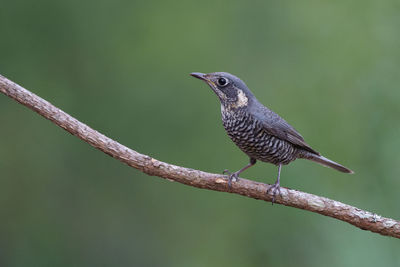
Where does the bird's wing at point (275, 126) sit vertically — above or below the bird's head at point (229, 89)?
below

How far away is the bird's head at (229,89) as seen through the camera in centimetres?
461

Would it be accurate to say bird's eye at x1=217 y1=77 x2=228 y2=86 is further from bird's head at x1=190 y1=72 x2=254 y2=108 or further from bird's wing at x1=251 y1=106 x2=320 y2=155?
bird's wing at x1=251 y1=106 x2=320 y2=155

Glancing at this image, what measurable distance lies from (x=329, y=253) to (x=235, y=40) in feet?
10.1

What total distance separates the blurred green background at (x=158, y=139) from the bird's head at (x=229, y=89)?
174 centimetres

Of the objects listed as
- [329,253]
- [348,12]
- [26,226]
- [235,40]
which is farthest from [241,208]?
[348,12]

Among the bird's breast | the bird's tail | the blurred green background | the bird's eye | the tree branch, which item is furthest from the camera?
the blurred green background

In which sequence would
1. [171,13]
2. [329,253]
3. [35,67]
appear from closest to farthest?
[329,253], [35,67], [171,13]

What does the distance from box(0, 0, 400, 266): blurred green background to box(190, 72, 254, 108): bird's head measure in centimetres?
174

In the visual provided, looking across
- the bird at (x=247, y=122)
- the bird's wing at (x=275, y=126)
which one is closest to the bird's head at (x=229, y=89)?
the bird at (x=247, y=122)

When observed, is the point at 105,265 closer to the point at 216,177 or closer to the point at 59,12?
the point at 216,177

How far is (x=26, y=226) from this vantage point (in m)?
6.24

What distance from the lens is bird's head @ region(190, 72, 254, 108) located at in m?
4.61

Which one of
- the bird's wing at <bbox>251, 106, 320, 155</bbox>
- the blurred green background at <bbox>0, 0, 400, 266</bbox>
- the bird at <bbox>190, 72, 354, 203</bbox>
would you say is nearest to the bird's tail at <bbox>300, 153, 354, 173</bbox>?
the bird's wing at <bbox>251, 106, 320, 155</bbox>

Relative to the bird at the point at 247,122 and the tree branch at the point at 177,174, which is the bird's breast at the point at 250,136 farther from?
the tree branch at the point at 177,174
